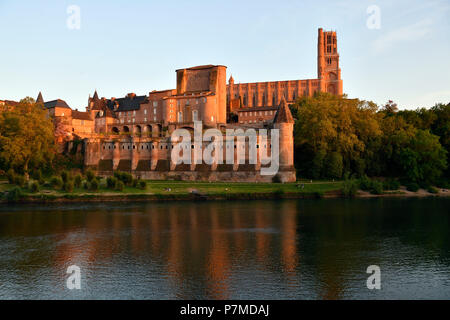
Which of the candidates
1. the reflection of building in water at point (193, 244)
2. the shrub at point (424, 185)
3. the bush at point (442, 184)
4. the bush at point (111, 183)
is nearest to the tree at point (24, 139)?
the bush at point (111, 183)

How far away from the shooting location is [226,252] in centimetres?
2072

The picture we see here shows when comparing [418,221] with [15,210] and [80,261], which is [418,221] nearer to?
[80,261]

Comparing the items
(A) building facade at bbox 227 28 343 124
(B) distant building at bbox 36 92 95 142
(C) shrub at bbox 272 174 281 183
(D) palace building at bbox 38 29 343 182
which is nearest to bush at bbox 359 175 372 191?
(D) palace building at bbox 38 29 343 182

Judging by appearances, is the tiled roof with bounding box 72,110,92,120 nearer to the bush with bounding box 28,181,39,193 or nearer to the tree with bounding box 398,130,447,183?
the bush with bounding box 28,181,39,193

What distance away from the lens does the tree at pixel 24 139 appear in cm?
4825

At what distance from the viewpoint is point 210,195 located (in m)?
43.1

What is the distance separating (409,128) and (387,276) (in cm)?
4042

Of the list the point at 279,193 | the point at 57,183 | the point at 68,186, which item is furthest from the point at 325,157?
the point at 57,183

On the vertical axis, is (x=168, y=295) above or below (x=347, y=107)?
below

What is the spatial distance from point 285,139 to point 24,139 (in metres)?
30.0

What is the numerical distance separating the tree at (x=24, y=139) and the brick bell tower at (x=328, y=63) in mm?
62309

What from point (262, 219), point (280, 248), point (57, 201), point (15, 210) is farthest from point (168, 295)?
point (57, 201)

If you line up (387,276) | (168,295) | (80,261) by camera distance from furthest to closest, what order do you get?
(80,261) < (387,276) < (168,295)

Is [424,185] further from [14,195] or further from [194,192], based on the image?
[14,195]
